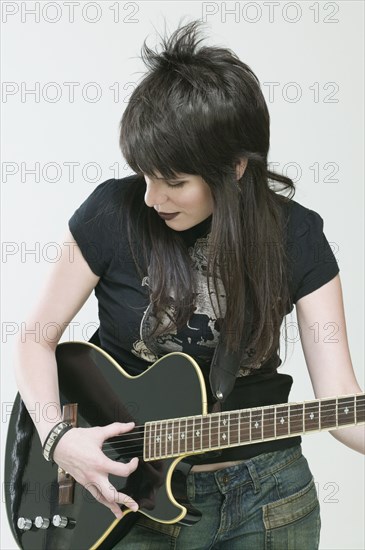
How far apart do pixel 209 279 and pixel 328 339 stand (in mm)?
223

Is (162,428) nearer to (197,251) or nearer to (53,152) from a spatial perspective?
(197,251)

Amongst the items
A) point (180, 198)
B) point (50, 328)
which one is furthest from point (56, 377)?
point (180, 198)

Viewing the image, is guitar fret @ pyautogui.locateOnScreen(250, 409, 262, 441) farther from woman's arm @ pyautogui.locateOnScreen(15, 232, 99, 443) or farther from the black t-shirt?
woman's arm @ pyautogui.locateOnScreen(15, 232, 99, 443)

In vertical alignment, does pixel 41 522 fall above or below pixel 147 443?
below

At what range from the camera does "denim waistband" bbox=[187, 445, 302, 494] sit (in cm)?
157

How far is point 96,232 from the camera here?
→ 5.44 feet

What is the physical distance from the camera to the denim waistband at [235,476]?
61.9 inches

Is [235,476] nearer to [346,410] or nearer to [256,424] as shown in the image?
[256,424]

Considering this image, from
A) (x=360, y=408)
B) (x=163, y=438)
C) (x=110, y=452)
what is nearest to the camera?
(x=360, y=408)

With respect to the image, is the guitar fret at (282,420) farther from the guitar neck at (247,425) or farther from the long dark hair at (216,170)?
the long dark hair at (216,170)

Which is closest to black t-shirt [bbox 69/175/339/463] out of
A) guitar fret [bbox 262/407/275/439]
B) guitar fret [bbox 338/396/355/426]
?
guitar fret [bbox 262/407/275/439]

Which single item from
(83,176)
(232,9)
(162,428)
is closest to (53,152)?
(83,176)

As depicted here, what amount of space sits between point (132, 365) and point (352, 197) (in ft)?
4.15

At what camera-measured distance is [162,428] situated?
1607mm
